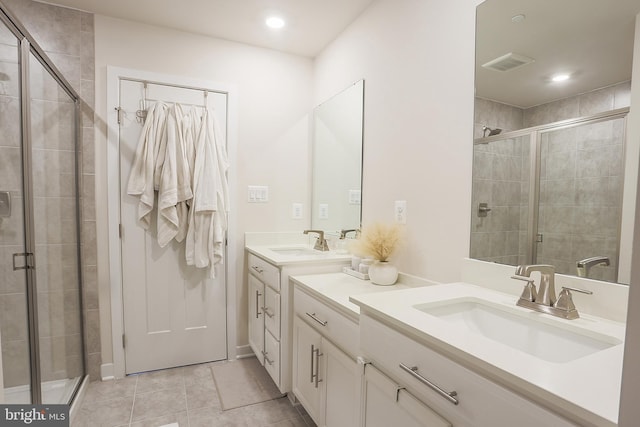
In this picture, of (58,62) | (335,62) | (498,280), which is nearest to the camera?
(498,280)

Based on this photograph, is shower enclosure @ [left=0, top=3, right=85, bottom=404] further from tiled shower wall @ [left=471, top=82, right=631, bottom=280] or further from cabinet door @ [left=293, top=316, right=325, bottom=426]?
tiled shower wall @ [left=471, top=82, right=631, bottom=280]

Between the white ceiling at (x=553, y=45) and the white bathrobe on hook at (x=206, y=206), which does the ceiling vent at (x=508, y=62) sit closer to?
the white ceiling at (x=553, y=45)

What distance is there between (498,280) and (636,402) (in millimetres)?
909

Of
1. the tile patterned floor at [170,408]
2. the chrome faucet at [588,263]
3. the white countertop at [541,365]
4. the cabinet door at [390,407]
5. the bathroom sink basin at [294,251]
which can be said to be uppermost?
the chrome faucet at [588,263]

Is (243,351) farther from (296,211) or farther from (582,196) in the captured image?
(582,196)

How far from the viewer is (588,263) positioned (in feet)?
3.39

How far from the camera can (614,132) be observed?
3.21ft

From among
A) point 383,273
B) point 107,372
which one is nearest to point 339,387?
point 383,273

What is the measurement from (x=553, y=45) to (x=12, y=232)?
7.29ft

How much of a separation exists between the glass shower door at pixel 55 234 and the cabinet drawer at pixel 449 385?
161 cm

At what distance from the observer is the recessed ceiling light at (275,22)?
2.26 meters

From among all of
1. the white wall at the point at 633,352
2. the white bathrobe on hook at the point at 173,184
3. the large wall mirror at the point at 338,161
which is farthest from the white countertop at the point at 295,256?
the white wall at the point at 633,352

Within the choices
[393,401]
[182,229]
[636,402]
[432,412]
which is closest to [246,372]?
[182,229]

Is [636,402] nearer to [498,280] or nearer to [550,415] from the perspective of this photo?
[550,415]
